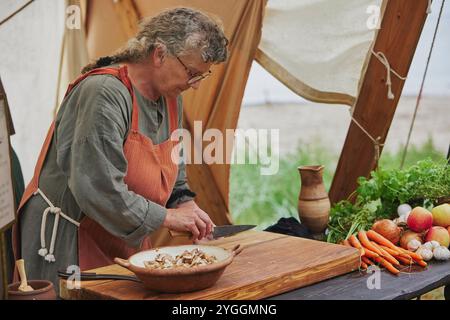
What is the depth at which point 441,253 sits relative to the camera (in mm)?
2570

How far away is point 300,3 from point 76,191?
1732 millimetres

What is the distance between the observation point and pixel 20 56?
11.1 ft

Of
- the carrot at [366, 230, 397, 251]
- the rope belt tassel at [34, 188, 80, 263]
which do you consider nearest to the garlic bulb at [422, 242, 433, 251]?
the carrot at [366, 230, 397, 251]

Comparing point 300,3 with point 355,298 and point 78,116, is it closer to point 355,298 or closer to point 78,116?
point 78,116

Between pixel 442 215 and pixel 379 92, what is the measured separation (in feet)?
2.89

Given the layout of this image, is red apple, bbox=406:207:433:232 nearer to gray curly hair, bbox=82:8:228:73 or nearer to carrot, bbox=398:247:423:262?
carrot, bbox=398:247:423:262

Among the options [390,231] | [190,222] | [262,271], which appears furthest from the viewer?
[390,231]

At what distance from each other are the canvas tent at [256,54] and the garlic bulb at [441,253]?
40.4 inches

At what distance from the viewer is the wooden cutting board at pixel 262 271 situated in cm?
196

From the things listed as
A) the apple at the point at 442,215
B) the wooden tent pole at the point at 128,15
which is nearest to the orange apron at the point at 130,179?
the wooden tent pole at the point at 128,15

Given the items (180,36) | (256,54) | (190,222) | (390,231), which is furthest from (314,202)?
(180,36)

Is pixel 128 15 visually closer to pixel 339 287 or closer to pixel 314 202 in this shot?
pixel 314 202

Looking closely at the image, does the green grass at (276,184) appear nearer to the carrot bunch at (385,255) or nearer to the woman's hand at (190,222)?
the carrot bunch at (385,255)
